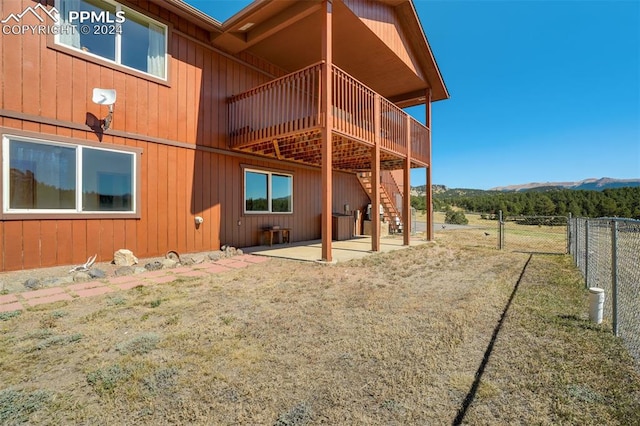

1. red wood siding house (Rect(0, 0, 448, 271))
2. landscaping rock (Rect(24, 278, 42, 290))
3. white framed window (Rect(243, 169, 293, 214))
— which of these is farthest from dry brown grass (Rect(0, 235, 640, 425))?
white framed window (Rect(243, 169, 293, 214))

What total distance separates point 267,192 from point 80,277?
4889 millimetres

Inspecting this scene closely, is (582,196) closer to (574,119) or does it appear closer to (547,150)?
(574,119)

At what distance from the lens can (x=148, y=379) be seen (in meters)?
1.91

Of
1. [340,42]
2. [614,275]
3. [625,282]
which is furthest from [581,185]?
[614,275]

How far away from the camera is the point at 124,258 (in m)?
5.29

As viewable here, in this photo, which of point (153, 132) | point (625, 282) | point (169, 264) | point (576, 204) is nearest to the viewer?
point (625, 282)

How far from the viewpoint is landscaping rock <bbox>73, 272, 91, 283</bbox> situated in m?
4.28

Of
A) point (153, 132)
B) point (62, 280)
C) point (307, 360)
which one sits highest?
point (153, 132)

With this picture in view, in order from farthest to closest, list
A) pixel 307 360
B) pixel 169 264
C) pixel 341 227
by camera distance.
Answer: pixel 341 227 → pixel 169 264 → pixel 307 360

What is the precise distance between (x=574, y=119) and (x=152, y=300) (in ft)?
103

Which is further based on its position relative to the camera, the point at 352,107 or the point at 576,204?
the point at 576,204

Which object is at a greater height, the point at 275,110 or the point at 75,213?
the point at 275,110

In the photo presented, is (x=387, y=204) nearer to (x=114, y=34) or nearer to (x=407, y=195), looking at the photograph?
(x=407, y=195)

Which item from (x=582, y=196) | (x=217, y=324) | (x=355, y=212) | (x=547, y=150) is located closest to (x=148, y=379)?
(x=217, y=324)
